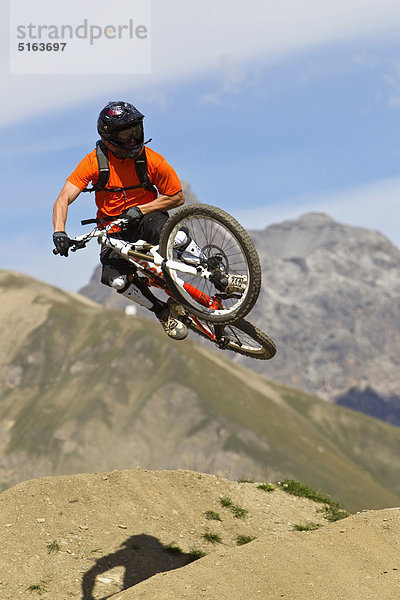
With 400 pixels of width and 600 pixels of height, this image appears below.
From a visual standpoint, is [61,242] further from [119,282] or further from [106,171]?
[106,171]

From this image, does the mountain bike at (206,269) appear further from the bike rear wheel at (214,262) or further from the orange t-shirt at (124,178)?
the orange t-shirt at (124,178)

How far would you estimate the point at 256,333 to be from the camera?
1354 centimetres

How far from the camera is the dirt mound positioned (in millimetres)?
14016

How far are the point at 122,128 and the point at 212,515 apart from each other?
461 inches

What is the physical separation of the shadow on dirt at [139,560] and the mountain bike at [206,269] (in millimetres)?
6691

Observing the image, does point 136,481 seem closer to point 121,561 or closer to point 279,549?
point 121,561

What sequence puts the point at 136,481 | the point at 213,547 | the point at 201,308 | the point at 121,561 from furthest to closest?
the point at 136,481 < the point at 213,547 < the point at 121,561 < the point at 201,308

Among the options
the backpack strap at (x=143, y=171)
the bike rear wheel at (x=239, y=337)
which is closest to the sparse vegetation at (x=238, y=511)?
the bike rear wheel at (x=239, y=337)

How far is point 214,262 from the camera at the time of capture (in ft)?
41.5

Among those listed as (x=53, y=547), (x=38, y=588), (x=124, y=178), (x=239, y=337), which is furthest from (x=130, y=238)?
(x=53, y=547)

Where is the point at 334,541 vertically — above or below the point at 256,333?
below

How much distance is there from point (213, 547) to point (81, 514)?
3.54 metres

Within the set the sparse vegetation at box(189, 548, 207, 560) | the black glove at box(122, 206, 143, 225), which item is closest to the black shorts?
the black glove at box(122, 206, 143, 225)

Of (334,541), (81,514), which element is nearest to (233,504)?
(81,514)
